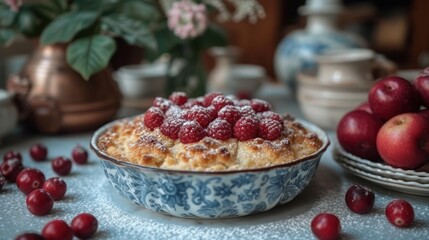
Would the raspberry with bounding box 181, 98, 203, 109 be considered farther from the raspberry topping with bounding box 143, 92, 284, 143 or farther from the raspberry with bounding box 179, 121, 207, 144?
the raspberry with bounding box 179, 121, 207, 144

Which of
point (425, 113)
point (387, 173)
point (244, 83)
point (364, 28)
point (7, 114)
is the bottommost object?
point (364, 28)

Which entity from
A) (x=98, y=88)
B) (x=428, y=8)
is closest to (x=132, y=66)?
(x=98, y=88)

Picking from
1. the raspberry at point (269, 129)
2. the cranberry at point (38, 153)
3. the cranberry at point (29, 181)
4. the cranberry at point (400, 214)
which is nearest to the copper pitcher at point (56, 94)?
the cranberry at point (38, 153)

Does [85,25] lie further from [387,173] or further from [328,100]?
[387,173]

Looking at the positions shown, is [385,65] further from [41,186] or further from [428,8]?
[428,8]

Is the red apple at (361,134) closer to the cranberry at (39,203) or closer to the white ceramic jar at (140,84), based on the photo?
the cranberry at (39,203)

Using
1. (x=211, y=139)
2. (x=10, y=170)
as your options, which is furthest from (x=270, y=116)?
(x=10, y=170)
